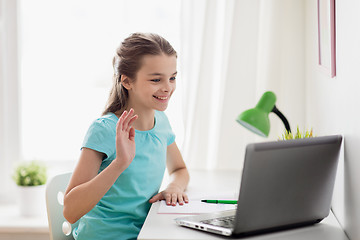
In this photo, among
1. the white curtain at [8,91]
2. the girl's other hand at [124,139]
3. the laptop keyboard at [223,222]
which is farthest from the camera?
the white curtain at [8,91]

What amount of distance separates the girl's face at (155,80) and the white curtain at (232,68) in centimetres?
68

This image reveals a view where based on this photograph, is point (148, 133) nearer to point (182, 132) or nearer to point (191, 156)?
point (191, 156)

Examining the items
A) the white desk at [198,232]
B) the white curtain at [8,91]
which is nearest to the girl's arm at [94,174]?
the white desk at [198,232]

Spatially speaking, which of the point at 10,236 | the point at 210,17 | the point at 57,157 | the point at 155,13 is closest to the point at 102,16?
the point at 155,13

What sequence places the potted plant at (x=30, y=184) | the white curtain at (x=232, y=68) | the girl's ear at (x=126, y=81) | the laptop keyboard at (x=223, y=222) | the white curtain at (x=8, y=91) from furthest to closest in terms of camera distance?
the white curtain at (x=8, y=91), the potted plant at (x=30, y=184), the white curtain at (x=232, y=68), the girl's ear at (x=126, y=81), the laptop keyboard at (x=223, y=222)

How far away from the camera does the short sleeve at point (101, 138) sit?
4.32ft

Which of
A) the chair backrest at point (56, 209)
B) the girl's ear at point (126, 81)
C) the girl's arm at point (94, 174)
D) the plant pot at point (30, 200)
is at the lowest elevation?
the plant pot at point (30, 200)

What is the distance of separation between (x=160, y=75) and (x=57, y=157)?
1.20 m

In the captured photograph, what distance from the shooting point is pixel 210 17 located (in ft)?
6.85

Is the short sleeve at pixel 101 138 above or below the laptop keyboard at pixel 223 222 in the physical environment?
above

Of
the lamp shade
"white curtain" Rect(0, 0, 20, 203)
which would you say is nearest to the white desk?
the lamp shade

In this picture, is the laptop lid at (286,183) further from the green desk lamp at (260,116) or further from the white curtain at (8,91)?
the white curtain at (8,91)

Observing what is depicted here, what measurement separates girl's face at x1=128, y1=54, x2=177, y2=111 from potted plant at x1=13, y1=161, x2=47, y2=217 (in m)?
0.96

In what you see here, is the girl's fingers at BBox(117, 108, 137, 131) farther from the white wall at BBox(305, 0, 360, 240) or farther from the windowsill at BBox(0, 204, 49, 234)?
the windowsill at BBox(0, 204, 49, 234)
